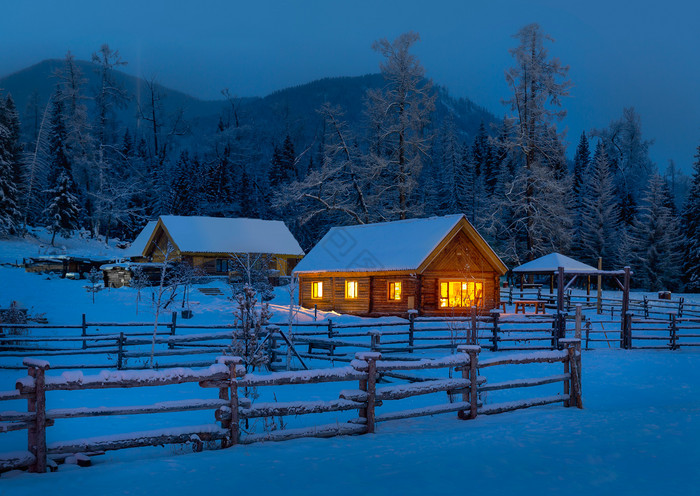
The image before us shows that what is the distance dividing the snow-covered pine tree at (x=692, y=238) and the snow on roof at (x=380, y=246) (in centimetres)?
3032

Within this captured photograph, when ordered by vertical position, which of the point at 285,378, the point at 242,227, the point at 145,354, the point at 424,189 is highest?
the point at 424,189

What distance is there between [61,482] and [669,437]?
334 inches

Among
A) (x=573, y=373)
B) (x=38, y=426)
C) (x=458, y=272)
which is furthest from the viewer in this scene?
(x=458, y=272)

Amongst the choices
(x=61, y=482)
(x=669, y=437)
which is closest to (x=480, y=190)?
(x=669, y=437)

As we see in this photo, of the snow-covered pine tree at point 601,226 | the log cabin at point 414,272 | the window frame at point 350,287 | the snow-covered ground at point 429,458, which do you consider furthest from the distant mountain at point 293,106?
the snow-covered ground at point 429,458

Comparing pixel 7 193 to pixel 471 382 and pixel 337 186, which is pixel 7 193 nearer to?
pixel 337 186

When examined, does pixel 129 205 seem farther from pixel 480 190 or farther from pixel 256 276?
pixel 480 190

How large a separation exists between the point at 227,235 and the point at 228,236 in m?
0.24

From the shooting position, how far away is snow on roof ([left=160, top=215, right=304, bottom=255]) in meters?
47.1

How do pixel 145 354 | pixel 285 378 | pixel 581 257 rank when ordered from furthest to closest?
pixel 581 257 < pixel 145 354 < pixel 285 378

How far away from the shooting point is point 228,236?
49750 mm

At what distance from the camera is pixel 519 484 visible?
644 cm

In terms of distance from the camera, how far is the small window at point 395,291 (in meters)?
31.8

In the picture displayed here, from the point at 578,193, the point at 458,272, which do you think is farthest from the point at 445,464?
the point at 578,193
